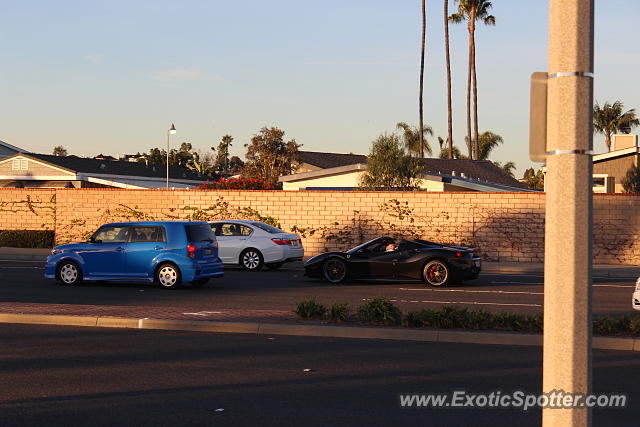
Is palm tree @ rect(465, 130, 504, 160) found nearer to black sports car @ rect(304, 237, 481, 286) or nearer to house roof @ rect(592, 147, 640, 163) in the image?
house roof @ rect(592, 147, 640, 163)

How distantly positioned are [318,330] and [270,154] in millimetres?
55998

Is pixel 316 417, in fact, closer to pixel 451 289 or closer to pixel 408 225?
pixel 451 289

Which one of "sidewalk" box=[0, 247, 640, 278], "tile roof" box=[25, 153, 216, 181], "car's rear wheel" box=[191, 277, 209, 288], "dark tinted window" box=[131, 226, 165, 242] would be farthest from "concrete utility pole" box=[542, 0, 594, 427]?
"tile roof" box=[25, 153, 216, 181]

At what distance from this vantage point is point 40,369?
10.7 meters

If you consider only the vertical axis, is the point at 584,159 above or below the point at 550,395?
above

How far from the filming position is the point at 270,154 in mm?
69000

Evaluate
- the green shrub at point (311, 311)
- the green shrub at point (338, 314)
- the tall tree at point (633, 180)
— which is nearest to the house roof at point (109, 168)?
the tall tree at point (633, 180)

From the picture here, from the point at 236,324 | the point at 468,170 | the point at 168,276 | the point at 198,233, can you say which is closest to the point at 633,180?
the point at 468,170

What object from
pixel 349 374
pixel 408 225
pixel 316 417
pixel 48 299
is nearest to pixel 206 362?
pixel 349 374

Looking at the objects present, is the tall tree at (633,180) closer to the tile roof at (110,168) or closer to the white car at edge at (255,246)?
the white car at edge at (255,246)

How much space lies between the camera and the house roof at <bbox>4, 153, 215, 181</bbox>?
6406cm

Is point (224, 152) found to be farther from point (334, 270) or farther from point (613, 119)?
point (334, 270)

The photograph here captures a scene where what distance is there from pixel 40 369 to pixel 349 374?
366 cm

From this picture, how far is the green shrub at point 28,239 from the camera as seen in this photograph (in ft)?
125
